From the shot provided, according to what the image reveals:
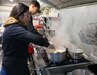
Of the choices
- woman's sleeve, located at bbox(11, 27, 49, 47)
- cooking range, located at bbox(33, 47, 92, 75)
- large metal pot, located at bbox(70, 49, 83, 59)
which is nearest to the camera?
woman's sleeve, located at bbox(11, 27, 49, 47)

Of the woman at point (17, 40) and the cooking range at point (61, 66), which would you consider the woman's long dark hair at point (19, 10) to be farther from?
the cooking range at point (61, 66)

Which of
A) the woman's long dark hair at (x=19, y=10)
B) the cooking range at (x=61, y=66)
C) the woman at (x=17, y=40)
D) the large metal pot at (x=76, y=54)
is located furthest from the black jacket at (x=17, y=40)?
the large metal pot at (x=76, y=54)

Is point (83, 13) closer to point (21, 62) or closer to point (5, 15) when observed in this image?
point (21, 62)

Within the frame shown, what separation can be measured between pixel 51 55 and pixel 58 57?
8 centimetres

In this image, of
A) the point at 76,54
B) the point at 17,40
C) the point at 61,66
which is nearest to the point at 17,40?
the point at 17,40

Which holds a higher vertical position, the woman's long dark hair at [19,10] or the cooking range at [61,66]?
the woman's long dark hair at [19,10]

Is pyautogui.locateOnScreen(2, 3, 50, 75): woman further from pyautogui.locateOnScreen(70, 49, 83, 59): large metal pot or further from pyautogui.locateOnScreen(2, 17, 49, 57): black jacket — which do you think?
pyautogui.locateOnScreen(70, 49, 83, 59): large metal pot

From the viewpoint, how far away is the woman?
1390mm

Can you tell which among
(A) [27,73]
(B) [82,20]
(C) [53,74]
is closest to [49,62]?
(C) [53,74]

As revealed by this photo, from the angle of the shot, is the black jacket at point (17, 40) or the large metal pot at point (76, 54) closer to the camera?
the black jacket at point (17, 40)

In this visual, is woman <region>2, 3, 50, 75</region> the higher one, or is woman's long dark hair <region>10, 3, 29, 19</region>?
woman's long dark hair <region>10, 3, 29, 19</region>

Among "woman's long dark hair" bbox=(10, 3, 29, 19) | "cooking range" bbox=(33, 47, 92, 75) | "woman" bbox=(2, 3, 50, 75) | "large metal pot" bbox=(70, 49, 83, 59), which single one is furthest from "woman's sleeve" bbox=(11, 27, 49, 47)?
"large metal pot" bbox=(70, 49, 83, 59)

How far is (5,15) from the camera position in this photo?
15.6 feet

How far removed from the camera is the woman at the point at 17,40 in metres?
1.39
